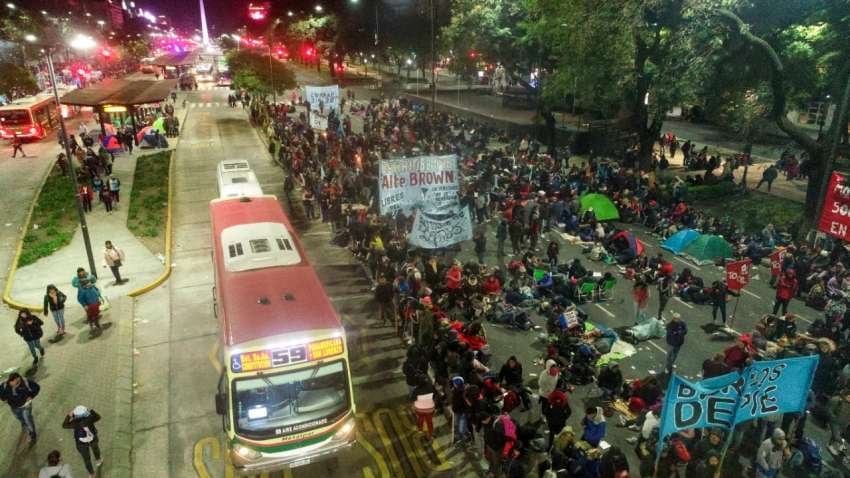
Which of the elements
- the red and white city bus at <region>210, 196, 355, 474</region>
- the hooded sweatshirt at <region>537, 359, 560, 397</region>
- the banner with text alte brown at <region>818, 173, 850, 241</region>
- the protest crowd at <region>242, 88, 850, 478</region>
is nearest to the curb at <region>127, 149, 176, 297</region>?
the protest crowd at <region>242, 88, 850, 478</region>

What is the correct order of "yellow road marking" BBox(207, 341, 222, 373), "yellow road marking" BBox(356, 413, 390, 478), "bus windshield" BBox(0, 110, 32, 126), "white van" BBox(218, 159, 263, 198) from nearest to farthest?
"yellow road marking" BBox(356, 413, 390, 478) → "yellow road marking" BBox(207, 341, 222, 373) → "white van" BBox(218, 159, 263, 198) → "bus windshield" BBox(0, 110, 32, 126)

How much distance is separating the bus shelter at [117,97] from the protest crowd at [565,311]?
47.8 feet

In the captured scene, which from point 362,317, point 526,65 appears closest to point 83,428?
point 362,317

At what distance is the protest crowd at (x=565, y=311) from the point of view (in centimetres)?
970

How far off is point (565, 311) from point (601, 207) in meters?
10.5

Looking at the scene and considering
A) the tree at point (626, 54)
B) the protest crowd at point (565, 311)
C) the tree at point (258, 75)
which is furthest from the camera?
the tree at point (258, 75)

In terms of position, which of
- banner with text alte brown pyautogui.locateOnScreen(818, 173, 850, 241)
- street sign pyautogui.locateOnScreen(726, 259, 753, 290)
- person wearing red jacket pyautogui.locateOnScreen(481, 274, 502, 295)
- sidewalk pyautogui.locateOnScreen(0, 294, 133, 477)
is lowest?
sidewalk pyautogui.locateOnScreen(0, 294, 133, 477)

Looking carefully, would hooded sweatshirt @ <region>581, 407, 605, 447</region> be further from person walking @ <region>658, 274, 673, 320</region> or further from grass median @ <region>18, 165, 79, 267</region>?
grass median @ <region>18, 165, 79, 267</region>

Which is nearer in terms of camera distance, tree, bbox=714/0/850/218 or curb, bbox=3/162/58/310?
curb, bbox=3/162/58/310

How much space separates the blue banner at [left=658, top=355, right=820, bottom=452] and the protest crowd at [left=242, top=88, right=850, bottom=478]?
0.17 m

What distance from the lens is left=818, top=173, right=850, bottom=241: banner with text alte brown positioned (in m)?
13.6

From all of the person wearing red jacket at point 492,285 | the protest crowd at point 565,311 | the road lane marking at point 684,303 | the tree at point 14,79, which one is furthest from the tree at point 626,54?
the tree at point 14,79

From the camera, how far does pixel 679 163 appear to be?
37625 millimetres

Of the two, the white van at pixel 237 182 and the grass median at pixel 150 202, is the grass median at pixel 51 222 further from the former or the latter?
the white van at pixel 237 182
